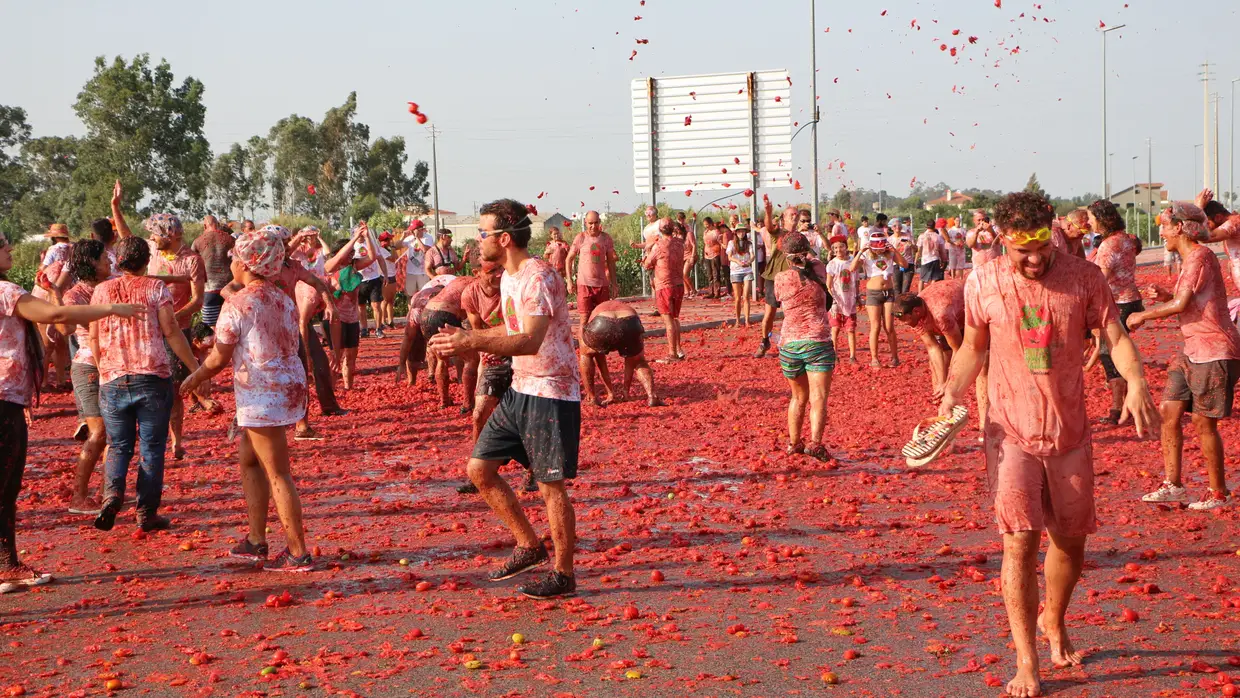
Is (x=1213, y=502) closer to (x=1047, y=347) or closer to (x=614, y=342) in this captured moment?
(x=1047, y=347)

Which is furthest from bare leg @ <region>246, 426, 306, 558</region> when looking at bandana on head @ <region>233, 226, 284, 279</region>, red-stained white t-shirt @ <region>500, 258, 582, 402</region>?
red-stained white t-shirt @ <region>500, 258, 582, 402</region>

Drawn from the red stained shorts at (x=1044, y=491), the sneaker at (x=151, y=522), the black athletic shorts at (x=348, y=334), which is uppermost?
the black athletic shorts at (x=348, y=334)

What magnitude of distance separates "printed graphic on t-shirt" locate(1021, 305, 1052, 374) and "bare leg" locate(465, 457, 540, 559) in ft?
8.93

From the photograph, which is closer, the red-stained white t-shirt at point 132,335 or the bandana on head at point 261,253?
the bandana on head at point 261,253

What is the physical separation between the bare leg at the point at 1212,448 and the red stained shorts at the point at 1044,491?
3.47 meters

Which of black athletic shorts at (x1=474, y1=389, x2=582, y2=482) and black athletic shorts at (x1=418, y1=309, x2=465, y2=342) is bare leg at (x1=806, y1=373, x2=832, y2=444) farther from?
black athletic shorts at (x1=474, y1=389, x2=582, y2=482)

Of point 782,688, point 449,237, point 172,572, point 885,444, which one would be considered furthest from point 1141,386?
point 449,237

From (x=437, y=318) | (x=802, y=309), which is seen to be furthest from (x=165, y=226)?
(x=802, y=309)

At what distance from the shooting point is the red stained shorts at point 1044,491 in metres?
4.90

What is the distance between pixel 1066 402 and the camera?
16.2 feet

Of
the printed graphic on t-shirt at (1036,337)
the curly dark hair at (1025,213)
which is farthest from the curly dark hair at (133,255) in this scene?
the printed graphic on t-shirt at (1036,337)

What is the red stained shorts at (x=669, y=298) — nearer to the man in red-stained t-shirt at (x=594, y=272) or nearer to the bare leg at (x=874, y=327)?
the man in red-stained t-shirt at (x=594, y=272)

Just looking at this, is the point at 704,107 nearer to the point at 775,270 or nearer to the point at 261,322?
the point at 775,270

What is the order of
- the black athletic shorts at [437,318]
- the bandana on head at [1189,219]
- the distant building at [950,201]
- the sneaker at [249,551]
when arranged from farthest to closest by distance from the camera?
the distant building at [950,201], the black athletic shorts at [437,318], the bandana on head at [1189,219], the sneaker at [249,551]
